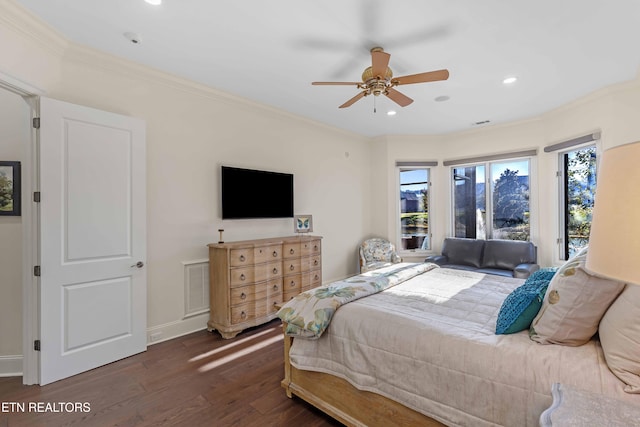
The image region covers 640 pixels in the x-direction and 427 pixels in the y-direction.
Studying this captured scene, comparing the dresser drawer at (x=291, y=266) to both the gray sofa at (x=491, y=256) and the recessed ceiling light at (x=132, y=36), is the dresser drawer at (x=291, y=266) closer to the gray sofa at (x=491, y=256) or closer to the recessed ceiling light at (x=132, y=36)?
the gray sofa at (x=491, y=256)

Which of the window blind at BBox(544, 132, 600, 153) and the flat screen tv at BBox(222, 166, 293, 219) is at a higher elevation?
the window blind at BBox(544, 132, 600, 153)

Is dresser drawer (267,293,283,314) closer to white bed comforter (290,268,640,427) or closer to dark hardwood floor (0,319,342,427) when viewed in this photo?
dark hardwood floor (0,319,342,427)

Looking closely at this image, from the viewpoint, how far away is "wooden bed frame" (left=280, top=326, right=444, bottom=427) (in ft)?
5.19

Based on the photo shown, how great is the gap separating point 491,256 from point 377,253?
179 centimetres

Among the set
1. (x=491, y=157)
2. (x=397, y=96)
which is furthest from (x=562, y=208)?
(x=397, y=96)

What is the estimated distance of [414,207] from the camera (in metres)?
5.64

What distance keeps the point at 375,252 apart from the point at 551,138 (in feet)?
10.4

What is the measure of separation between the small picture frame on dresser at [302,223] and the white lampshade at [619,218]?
12.2ft

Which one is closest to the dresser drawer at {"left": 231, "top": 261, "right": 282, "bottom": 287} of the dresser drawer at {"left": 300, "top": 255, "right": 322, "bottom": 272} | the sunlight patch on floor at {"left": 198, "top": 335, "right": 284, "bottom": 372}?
the dresser drawer at {"left": 300, "top": 255, "right": 322, "bottom": 272}

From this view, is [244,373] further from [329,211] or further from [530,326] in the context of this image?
[329,211]

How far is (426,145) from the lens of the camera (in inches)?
216

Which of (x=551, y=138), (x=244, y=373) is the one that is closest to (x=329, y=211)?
(x=244, y=373)

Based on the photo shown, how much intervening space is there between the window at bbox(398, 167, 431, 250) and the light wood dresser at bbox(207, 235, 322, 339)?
263 centimetres

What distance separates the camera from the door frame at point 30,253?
2289mm
